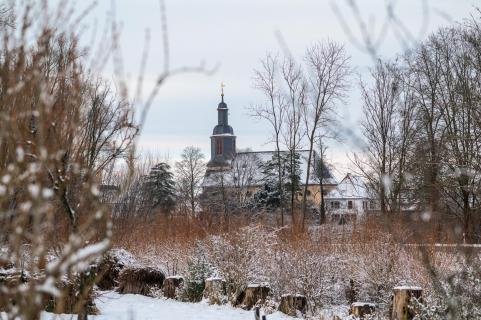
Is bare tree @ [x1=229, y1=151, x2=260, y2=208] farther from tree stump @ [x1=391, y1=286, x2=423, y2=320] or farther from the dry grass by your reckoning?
tree stump @ [x1=391, y1=286, x2=423, y2=320]

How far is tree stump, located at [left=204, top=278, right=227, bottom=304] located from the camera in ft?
35.2

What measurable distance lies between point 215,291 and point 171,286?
135 cm

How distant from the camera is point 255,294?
33.3ft

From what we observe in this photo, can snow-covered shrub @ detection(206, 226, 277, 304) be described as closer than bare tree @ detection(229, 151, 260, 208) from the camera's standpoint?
Yes

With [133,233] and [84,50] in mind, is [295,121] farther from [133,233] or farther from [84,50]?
[84,50]

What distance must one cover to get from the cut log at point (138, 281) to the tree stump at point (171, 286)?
38 centimetres

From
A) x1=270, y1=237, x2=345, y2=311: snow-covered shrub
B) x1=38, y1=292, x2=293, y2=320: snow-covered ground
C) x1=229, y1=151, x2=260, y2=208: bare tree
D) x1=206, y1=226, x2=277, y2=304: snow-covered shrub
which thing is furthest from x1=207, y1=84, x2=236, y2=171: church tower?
x1=270, y1=237, x2=345, y2=311: snow-covered shrub

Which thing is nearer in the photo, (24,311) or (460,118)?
(24,311)

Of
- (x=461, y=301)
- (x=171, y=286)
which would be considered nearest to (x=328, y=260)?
(x=171, y=286)

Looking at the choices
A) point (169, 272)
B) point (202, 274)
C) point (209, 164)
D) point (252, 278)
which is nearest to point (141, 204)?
point (169, 272)

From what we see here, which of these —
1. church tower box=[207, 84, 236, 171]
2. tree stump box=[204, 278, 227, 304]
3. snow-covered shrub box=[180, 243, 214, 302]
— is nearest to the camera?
tree stump box=[204, 278, 227, 304]

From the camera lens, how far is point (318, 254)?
10.4 meters

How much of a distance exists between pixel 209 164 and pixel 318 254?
54.1m

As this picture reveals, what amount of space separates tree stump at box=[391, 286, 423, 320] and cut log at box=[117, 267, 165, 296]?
17.5 feet
